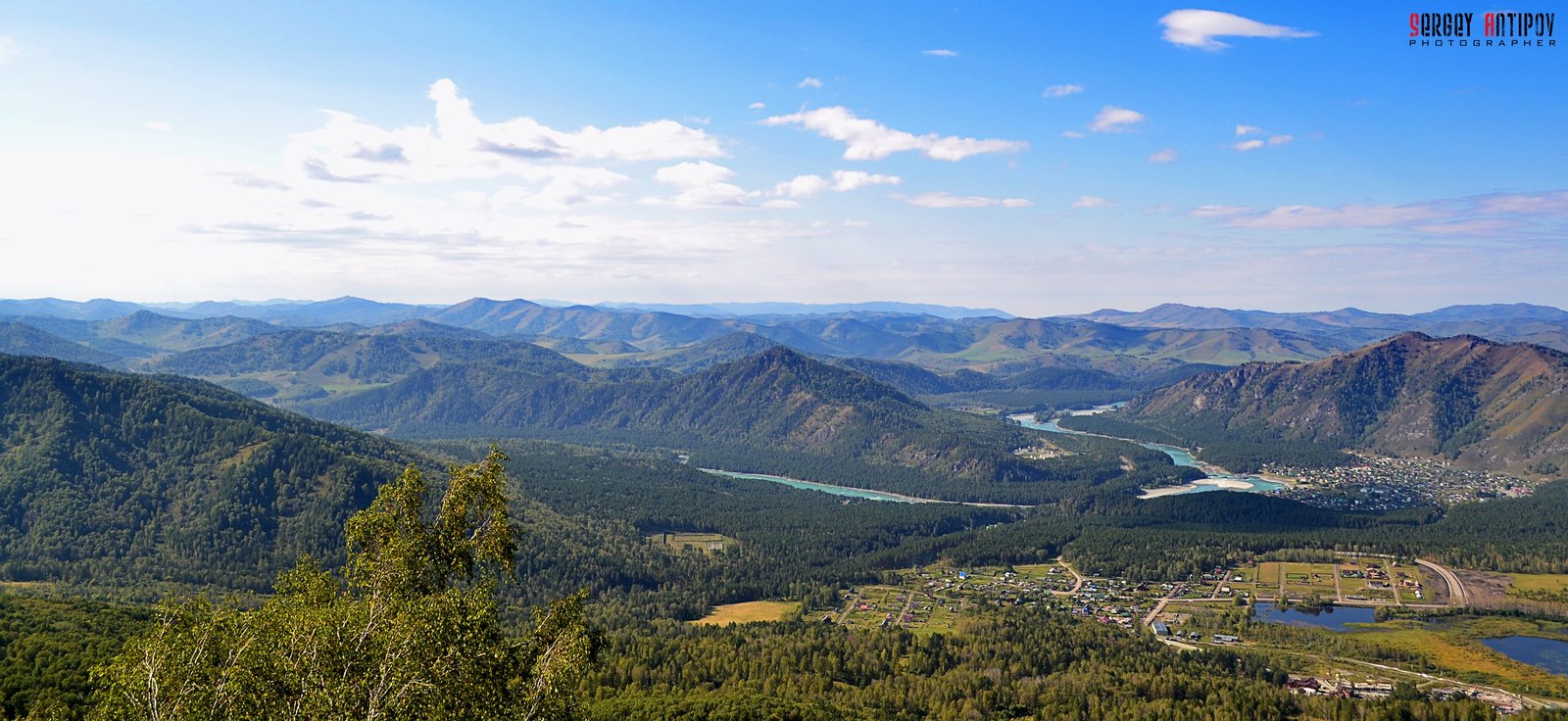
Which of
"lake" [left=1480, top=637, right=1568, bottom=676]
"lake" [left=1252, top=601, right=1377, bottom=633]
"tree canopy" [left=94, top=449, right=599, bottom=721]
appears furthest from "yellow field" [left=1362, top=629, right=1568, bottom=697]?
"tree canopy" [left=94, top=449, right=599, bottom=721]

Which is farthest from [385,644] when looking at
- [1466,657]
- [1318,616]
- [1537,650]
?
[1537,650]

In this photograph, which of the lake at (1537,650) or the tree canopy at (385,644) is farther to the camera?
the lake at (1537,650)

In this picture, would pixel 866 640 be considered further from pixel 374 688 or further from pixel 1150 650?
pixel 374 688

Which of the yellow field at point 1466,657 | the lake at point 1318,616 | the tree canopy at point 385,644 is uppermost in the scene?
the tree canopy at point 385,644

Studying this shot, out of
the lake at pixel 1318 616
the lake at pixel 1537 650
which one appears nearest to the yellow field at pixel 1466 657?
the lake at pixel 1537 650

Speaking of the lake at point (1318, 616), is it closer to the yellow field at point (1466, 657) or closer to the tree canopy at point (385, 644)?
the yellow field at point (1466, 657)

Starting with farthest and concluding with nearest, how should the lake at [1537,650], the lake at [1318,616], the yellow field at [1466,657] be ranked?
1. the lake at [1318,616]
2. the lake at [1537,650]
3. the yellow field at [1466,657]

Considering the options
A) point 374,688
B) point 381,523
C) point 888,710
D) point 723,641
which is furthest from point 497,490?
point 723,641
